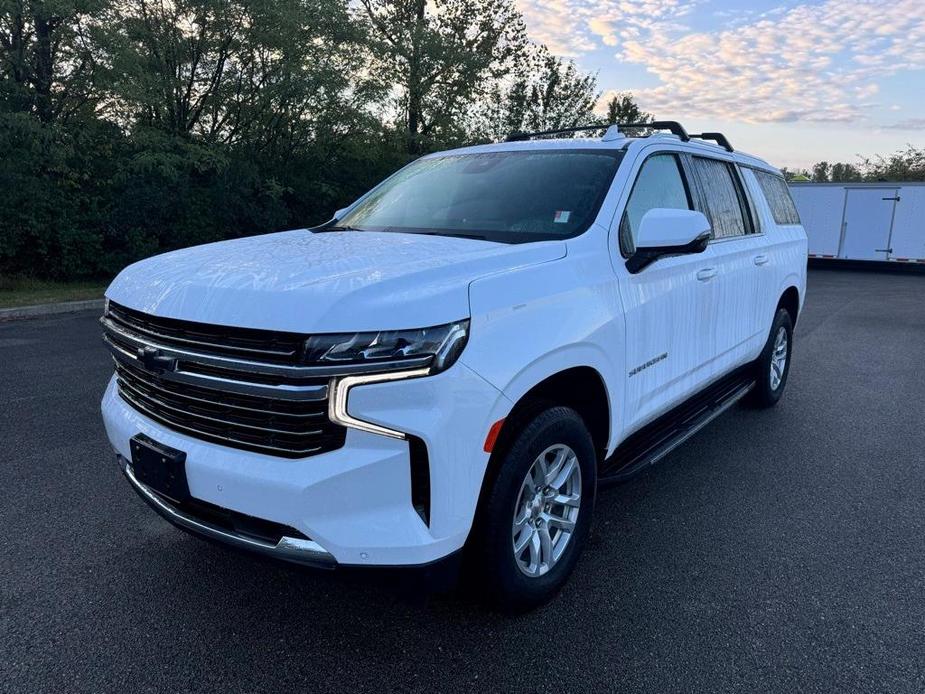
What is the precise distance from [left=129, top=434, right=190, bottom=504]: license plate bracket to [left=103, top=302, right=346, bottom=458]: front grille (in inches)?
3.6

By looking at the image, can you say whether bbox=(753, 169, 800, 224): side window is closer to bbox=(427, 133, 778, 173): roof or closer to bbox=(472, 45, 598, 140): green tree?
bbox=(427, 133, 778, 173): roof

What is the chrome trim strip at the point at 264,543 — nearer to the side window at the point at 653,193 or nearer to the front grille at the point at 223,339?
the front grille at the point at 223,339

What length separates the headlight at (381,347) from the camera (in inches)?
81.4

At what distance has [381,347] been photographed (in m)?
2.08

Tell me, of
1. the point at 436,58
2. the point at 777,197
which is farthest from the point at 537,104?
the point at 777,197

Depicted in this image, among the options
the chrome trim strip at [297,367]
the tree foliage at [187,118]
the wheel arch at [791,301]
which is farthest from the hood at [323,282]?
the tree foliage at [187,118]

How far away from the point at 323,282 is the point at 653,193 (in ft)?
6.78

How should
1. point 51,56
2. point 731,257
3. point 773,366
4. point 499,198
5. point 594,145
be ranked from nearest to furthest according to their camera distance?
point 499,198 → point 594,145 → point 731,257 → point 773,366 → point 51,56

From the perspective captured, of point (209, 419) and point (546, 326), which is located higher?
point (546, 326)

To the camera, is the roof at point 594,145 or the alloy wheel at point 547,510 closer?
the alloy wheel at point 547,510

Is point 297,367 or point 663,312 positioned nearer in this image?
point 297,367

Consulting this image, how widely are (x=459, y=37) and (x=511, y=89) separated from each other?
3.03m

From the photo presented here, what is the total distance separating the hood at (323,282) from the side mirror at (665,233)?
0.44 meters

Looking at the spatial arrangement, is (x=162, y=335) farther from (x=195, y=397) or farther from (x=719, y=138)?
(x=719, y=138)
